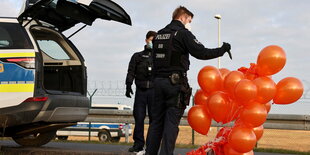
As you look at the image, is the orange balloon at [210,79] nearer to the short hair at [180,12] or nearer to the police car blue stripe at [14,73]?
the short hair at [180,12]

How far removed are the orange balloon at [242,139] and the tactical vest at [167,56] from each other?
93 cm

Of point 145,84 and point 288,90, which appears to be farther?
point 145,84

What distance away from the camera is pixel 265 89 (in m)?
4.54

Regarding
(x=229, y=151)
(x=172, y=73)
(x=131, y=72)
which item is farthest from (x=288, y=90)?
(x=131, y=72)

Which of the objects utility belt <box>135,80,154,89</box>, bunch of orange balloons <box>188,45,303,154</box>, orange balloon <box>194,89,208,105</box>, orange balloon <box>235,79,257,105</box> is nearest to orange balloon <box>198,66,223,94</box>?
bunch of orange balloons <box>188,45,303,154</box>

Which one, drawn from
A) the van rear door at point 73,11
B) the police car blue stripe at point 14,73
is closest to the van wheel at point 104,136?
the van rear door at point 73,11

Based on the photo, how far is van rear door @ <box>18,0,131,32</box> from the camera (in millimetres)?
5938

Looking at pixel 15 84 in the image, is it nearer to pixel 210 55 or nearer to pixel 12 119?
pixel 12 119

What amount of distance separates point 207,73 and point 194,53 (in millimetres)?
259

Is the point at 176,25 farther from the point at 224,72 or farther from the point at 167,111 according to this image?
the point at 167,111

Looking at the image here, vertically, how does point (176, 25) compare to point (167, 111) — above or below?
above

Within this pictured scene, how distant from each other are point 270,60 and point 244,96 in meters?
0.47

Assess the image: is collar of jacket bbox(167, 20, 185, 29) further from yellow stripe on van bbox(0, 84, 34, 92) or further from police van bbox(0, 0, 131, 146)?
yellow stripe on van bbox(0, 84, 34, 92)

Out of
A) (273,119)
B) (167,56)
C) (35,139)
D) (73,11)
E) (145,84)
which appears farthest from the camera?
(273,119)
